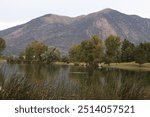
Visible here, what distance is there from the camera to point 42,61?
138875 mm

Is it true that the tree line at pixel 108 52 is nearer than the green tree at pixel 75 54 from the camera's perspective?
Yes

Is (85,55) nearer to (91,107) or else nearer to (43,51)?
(43,51)

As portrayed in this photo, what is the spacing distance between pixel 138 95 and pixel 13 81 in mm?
3731

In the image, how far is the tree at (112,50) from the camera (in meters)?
120

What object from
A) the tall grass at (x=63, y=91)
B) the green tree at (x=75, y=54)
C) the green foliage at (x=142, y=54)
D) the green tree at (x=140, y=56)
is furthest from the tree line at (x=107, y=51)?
the tall grass at (x=63, y=91)

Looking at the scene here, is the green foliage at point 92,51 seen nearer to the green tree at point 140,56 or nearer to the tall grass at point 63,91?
the green tree at point 140,56

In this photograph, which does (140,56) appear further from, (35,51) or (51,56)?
(35,51)

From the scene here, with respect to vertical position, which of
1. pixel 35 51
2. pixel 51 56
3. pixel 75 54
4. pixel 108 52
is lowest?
pixel 51 56

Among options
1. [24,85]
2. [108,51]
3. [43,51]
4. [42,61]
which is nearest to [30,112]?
[24,85]

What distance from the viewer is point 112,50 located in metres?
122

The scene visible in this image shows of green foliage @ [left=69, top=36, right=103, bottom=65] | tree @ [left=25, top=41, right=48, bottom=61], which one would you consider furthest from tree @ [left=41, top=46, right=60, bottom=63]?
green foliage @ [left=69, top=36, right=103, bottom=65]

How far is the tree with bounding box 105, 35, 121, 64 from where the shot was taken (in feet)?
395

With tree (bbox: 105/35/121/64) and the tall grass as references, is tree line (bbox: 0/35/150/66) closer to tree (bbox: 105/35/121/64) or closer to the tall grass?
tree (bbox: 105/35/121/64)

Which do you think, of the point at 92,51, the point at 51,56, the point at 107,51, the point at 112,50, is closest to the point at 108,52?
the point at 112,50
